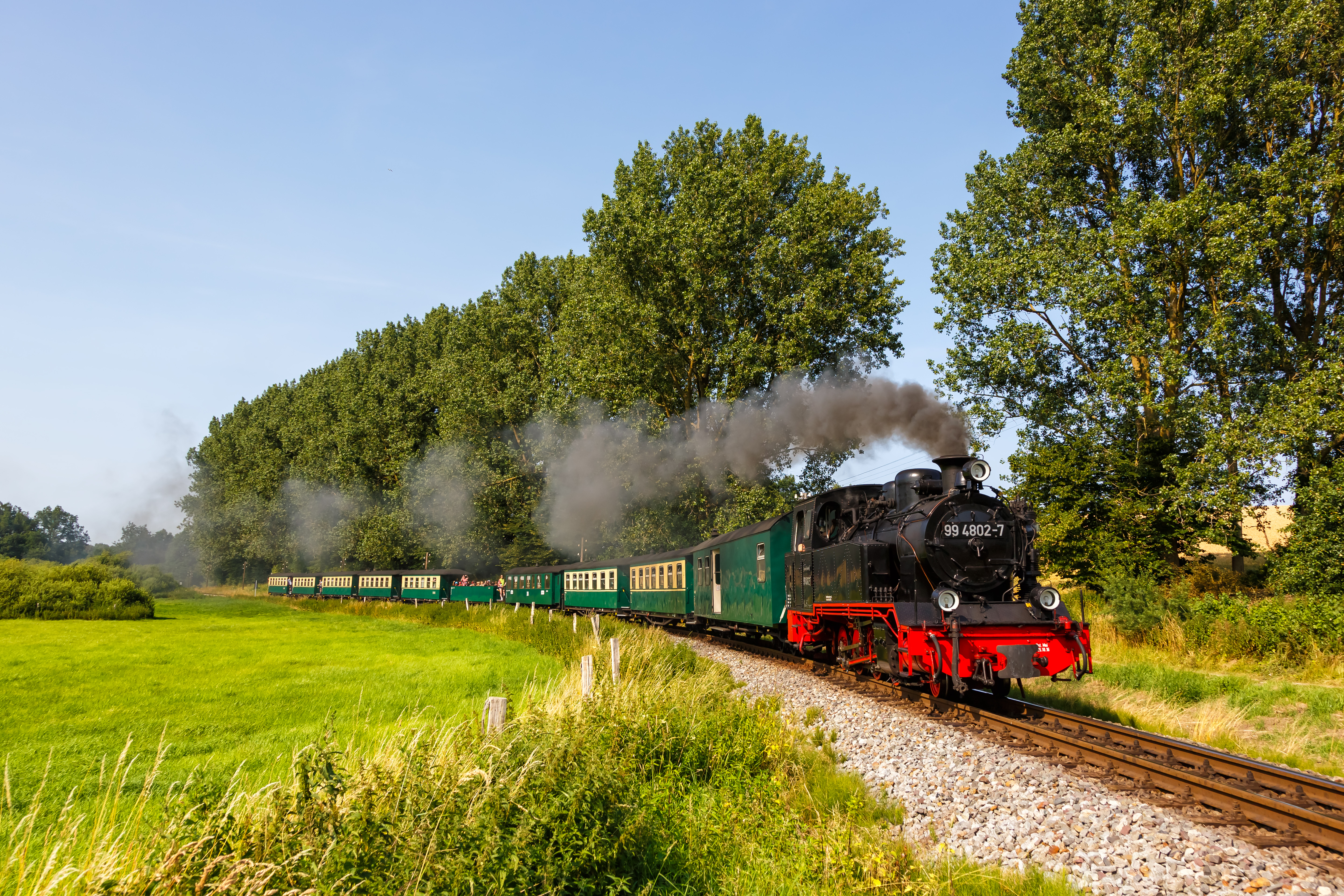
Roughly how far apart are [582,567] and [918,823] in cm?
2564

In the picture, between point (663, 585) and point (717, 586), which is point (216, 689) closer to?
point (717, 586)

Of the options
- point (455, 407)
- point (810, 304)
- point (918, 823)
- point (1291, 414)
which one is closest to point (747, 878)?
point (918, 823)

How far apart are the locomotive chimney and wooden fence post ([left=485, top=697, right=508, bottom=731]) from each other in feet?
23.4

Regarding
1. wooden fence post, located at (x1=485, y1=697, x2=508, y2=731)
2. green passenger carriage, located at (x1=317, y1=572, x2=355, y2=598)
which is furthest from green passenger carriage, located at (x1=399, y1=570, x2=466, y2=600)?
wooden fence post, located at (x1=485, y1=697, x2=508, y2=731)

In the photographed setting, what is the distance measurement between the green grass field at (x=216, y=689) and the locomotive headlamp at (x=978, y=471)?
6.20m

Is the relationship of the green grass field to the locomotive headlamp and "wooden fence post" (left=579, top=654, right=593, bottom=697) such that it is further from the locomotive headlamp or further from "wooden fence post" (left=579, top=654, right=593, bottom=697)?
the locomotive headlamp

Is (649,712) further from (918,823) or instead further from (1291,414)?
(1291,414)

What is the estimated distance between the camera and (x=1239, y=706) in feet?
33.7

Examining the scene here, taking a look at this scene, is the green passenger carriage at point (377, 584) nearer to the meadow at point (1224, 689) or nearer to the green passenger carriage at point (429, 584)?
the green passenger carriage at point (429, 584)

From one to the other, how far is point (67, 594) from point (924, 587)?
29.2m

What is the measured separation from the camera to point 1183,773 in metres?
→ 6.35

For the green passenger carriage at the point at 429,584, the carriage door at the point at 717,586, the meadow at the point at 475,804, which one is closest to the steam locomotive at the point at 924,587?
the meadow at the point at 475,804

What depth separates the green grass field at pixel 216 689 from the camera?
762 cm

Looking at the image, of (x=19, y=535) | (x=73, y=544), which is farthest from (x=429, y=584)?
(x=73, y=544)
